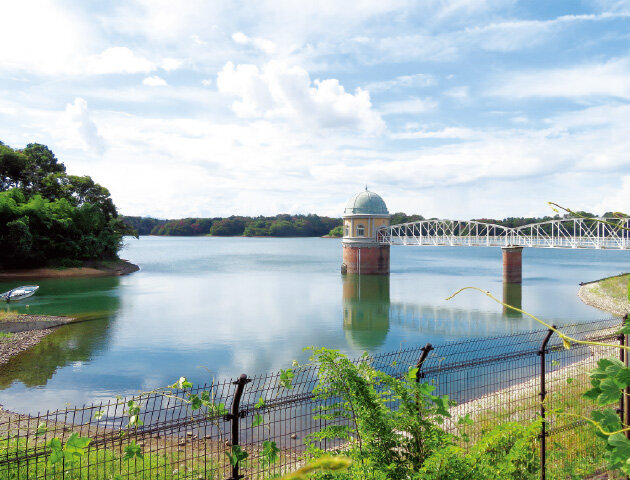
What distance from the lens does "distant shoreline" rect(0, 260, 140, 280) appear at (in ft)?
145

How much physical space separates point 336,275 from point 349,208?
968cm

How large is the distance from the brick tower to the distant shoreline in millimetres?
25678

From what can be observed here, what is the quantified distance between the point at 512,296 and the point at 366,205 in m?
24.6

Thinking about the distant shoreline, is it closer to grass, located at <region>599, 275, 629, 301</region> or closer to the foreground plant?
grass, located at <region>599, 275, 629, 301</region>

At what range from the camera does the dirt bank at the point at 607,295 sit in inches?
1189

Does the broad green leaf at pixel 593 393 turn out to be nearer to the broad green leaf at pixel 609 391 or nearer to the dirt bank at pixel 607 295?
the broad green leaf at pixel 609 391

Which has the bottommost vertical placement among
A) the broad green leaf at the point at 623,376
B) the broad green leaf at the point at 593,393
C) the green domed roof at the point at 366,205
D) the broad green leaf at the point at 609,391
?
the broad green leaf at the point at 593,393

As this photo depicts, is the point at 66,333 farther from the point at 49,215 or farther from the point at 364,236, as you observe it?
the point at 364,236

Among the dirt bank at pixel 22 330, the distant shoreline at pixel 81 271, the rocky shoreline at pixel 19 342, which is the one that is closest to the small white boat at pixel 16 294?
the dirt bank at pixel 22 330

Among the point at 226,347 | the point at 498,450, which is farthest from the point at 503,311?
the point at 498,450

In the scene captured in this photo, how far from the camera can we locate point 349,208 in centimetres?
5947

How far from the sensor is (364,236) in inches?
2253

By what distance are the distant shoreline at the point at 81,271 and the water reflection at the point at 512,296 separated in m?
39.8

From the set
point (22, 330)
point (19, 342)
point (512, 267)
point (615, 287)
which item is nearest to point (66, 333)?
point (22, 330)
